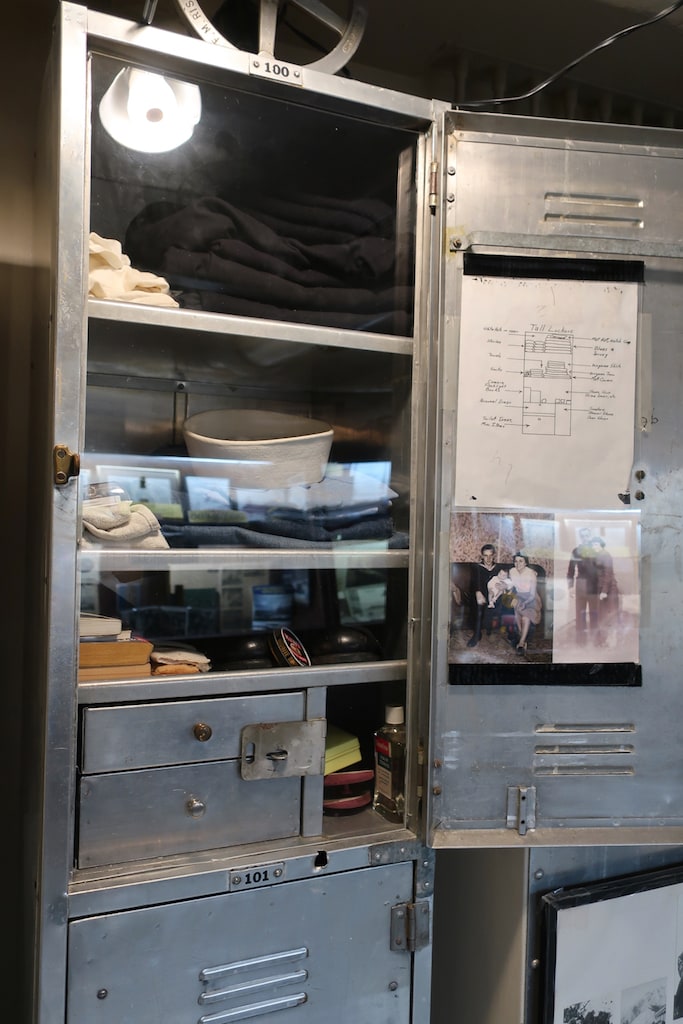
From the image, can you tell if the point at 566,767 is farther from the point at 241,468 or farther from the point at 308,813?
the point at 241,468

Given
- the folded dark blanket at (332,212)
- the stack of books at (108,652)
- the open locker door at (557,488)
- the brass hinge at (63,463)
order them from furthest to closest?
the folded dark blanket at (332,212) → the open locker door at (557,488) → the stack of books at (108,652) → the brass hinge at (63,463)

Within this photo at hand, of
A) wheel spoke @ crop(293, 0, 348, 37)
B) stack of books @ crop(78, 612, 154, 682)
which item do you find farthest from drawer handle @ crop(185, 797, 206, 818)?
wheel spoke @ crop(293, 0, 348, 37)

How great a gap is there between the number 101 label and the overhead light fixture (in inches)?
4.4

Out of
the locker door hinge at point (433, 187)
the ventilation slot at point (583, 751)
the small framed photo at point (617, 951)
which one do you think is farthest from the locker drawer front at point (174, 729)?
the locker door hinge at point (433, 187)

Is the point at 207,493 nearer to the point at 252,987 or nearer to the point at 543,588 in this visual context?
the point at 543,588

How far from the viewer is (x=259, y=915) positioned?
1.21 m

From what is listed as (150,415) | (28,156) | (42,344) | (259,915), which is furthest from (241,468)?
(28,156)

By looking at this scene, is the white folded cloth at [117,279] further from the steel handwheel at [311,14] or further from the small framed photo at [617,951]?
the small framed photo at [617,951]

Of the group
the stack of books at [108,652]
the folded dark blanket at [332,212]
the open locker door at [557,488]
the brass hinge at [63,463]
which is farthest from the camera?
the folded dark blanket at [332,212]

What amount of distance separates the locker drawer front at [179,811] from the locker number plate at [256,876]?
53 mm

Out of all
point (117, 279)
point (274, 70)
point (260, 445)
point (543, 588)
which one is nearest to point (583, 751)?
point (543, 588)

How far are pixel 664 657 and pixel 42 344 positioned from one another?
3.95 ft

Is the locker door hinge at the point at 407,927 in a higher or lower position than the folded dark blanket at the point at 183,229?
lower

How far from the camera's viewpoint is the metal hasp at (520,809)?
4.21ft
